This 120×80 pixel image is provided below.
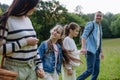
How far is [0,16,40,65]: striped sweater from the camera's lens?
393cm

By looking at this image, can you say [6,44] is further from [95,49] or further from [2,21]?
[95,49]

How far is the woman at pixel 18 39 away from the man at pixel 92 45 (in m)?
4.18

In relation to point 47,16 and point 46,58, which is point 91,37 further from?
point 47,16

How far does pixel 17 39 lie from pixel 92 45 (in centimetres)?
472

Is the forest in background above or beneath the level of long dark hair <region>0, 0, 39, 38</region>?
beneath

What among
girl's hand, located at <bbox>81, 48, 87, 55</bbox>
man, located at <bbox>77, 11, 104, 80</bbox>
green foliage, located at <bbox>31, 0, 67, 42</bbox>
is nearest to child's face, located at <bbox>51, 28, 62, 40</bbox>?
girl's hand, located at <bbox>81, 48, 87, 55</bbox>

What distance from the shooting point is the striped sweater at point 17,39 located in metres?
3.93

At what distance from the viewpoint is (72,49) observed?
7.12m

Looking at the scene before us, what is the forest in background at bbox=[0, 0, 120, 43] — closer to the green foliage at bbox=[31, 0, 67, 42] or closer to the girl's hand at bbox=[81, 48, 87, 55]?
the green foliage at bbox=[31, 0, 67, 42]

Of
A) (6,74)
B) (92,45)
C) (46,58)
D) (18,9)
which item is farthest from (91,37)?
(6,74)

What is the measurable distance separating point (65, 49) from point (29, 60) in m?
2.70

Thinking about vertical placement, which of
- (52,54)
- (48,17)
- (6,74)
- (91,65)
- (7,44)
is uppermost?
(7,44)

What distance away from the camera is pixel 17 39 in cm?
399

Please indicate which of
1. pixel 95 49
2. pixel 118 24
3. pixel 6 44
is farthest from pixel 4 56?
pixel 118 24
